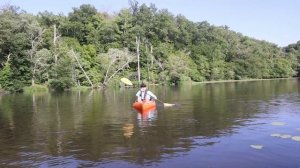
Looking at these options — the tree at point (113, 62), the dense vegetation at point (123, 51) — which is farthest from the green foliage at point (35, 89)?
the tree at point (113, 62)

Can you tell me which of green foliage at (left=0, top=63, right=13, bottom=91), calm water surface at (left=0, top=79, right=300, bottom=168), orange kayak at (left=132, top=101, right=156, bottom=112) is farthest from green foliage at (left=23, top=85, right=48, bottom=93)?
orange kayak at (left=132, top=101, right=156, bottom=112)

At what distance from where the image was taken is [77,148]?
14.2 meters

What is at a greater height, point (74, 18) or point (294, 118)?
point (74, 18)

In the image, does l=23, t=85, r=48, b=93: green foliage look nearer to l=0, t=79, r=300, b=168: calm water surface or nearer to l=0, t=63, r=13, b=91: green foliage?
l=0, t=63, r=13, b=91: green foliage

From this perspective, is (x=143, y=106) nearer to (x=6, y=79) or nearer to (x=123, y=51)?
(x=6, y=79)

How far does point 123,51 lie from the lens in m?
68.5

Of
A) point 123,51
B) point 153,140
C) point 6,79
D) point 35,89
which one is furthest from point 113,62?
point 153,140

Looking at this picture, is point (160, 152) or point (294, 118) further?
point (294, 118)

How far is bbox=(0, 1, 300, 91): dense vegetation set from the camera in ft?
190

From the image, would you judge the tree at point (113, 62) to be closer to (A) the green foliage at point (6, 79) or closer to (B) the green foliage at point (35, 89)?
(B) the green foliage at point (35, 89)

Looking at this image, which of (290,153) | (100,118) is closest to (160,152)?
(290,153)

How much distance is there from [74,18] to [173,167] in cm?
6902

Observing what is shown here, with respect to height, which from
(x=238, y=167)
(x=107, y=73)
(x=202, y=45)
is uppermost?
(x=202, y=45)

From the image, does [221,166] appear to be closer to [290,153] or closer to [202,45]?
[290,153]
